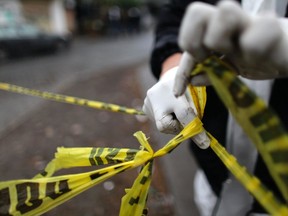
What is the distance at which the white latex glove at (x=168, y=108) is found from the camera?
0.83 meters

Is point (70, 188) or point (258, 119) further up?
point (258, 119)

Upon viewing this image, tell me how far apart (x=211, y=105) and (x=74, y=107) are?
366 cm

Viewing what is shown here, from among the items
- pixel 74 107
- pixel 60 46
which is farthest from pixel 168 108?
pixel 60 46

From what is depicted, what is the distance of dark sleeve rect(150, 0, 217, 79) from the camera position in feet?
4.14

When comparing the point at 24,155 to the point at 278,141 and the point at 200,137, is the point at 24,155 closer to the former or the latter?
the point at 200,137

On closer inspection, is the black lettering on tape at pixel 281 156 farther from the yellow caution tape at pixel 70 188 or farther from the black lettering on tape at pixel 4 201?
the black lettering on tape at pixel 4 201

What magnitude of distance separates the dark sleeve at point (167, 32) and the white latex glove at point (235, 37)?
67cm

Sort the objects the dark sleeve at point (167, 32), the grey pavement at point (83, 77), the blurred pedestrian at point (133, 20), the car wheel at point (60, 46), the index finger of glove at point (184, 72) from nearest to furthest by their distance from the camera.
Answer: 1. the index finger of glove at point (184, 72)
2. the dark sleeve at point (167, 32)
3. the grey pavement at point (83, 77)
4. the car wheel at point (60, 46)
5. the blurred pedestrian at point (133, 20)

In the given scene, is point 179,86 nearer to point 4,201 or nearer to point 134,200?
point 134,200

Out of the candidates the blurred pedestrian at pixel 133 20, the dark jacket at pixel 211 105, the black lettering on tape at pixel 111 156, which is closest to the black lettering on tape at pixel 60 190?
the black lettering on tape at pixel 111 156

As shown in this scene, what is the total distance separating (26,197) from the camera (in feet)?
2.51

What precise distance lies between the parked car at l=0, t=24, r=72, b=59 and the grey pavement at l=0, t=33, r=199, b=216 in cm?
35

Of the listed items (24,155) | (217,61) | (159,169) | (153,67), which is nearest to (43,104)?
(24,155)

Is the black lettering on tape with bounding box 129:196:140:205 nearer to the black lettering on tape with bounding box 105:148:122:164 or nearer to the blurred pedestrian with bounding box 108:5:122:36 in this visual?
the black lettering on tape with bounding box 105:148:122:164
